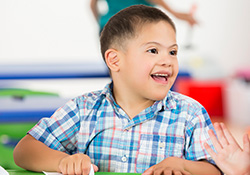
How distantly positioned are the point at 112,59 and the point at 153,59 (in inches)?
5.0

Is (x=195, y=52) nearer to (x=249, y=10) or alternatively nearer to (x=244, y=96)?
(x=249, y=10)

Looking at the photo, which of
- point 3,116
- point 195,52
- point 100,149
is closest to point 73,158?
point 100,149

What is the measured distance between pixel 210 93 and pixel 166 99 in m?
2.31

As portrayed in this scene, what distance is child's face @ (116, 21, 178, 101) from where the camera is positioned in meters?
0.75

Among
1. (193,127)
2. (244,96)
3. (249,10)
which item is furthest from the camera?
(249,10)

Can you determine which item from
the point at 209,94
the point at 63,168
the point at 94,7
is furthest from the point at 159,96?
the point at 209,94

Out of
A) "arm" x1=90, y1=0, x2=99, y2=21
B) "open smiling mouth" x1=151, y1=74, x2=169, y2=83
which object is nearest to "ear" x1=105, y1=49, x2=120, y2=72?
"open smiling mouth" x1=151, y1=74, x2=169, y2=83

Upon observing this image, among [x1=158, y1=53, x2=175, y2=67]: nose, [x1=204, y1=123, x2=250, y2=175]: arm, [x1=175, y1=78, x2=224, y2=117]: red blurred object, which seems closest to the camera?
[x1=204, y1=123, x2=250, y2=175]: arm

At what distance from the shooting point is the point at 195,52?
3.99m

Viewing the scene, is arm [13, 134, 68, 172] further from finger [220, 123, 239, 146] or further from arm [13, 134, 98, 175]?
finger [220, 123, 239, 146]

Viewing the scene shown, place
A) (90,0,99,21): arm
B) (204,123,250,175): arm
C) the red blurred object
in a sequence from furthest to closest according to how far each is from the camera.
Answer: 1. the red blurred object
2. (90,0,99,21): arm
3. (204,123,250,175): arm

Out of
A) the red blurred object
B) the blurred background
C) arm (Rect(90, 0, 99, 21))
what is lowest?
the red blurred object

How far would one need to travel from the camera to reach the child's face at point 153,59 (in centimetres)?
75

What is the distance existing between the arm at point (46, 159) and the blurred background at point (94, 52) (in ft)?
6.41
